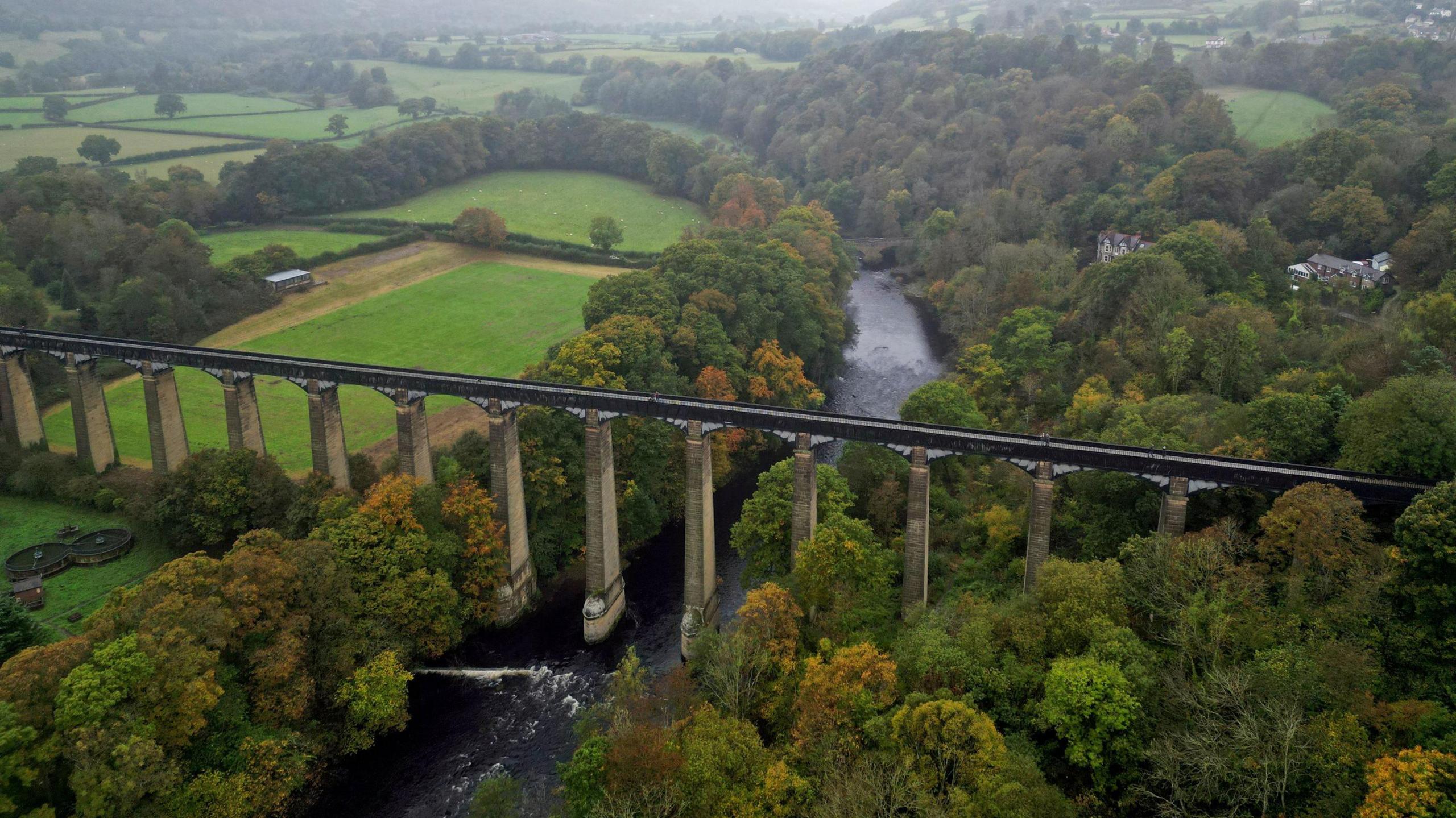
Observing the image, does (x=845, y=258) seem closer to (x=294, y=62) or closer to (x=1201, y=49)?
(x=1201, y=49)

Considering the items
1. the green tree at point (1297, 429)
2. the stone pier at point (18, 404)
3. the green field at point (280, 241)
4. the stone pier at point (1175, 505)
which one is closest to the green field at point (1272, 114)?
the green tree at point (1297, 429)

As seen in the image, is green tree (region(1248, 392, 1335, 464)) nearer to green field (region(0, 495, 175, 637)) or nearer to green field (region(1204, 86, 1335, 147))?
green field (region(0, 495, 175, 637))

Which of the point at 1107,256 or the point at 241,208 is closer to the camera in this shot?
the point at 1107,256

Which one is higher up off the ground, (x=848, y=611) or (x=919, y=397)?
(x=919, y=397)

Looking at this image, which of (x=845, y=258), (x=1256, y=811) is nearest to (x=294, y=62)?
(x=845, y=258)

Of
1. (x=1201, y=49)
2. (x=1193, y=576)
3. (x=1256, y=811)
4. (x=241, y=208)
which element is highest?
(x=1201, y=49)

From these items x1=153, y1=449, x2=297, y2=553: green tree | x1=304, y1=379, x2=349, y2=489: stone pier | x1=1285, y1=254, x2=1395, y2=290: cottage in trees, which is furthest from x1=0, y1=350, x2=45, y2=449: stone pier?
x1=1285, y1=254, x2=1395, y2=290: cottage in trees

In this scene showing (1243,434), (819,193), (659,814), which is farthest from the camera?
(819,193)
